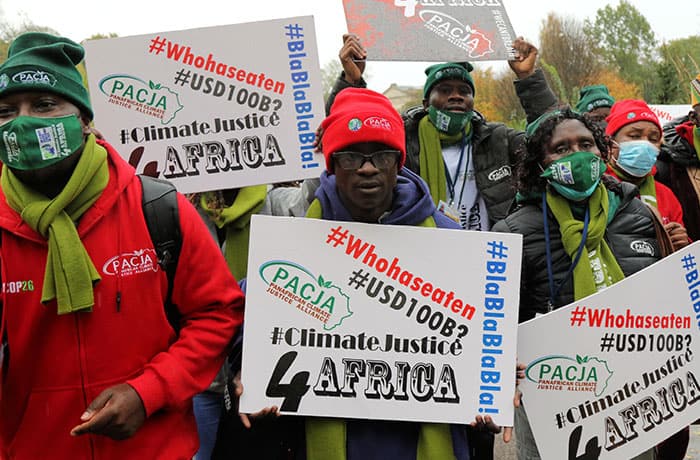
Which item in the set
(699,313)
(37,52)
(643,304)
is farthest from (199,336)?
(699,313)

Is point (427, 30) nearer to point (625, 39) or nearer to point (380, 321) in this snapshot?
point (380, 321)

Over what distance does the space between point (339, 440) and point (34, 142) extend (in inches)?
55.1

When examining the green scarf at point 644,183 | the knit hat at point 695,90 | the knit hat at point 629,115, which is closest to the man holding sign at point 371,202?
the green scarf at point 644,183

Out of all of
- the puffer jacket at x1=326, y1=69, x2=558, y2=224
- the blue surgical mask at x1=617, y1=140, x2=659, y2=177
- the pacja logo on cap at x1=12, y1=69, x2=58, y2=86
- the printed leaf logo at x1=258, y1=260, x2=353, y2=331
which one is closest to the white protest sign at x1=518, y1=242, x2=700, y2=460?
the printed leaf logo at x1=258, y1=260, x2=353, y2=331

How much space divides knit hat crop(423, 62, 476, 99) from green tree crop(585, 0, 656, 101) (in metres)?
51.2

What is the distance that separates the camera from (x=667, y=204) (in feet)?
15.7

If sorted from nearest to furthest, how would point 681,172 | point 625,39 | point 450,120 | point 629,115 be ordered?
point 450,120
point 629,115
point 681,172
point 625,39

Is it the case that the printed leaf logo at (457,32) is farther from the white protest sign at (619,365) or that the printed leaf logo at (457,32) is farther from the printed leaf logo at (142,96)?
the white protest sign at (619,365)

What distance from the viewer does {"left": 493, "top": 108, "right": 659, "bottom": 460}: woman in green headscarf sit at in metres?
3.27

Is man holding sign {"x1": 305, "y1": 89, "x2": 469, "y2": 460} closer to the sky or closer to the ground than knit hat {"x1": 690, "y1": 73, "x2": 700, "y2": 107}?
closer to the ground

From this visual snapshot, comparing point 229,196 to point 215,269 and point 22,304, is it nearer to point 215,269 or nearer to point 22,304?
point 215,269

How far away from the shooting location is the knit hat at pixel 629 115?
196 inches

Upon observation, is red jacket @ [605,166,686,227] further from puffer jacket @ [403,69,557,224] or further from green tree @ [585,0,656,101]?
green tree @ [585,0,656,101]

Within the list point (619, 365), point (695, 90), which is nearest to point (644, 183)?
point (695, 90)
